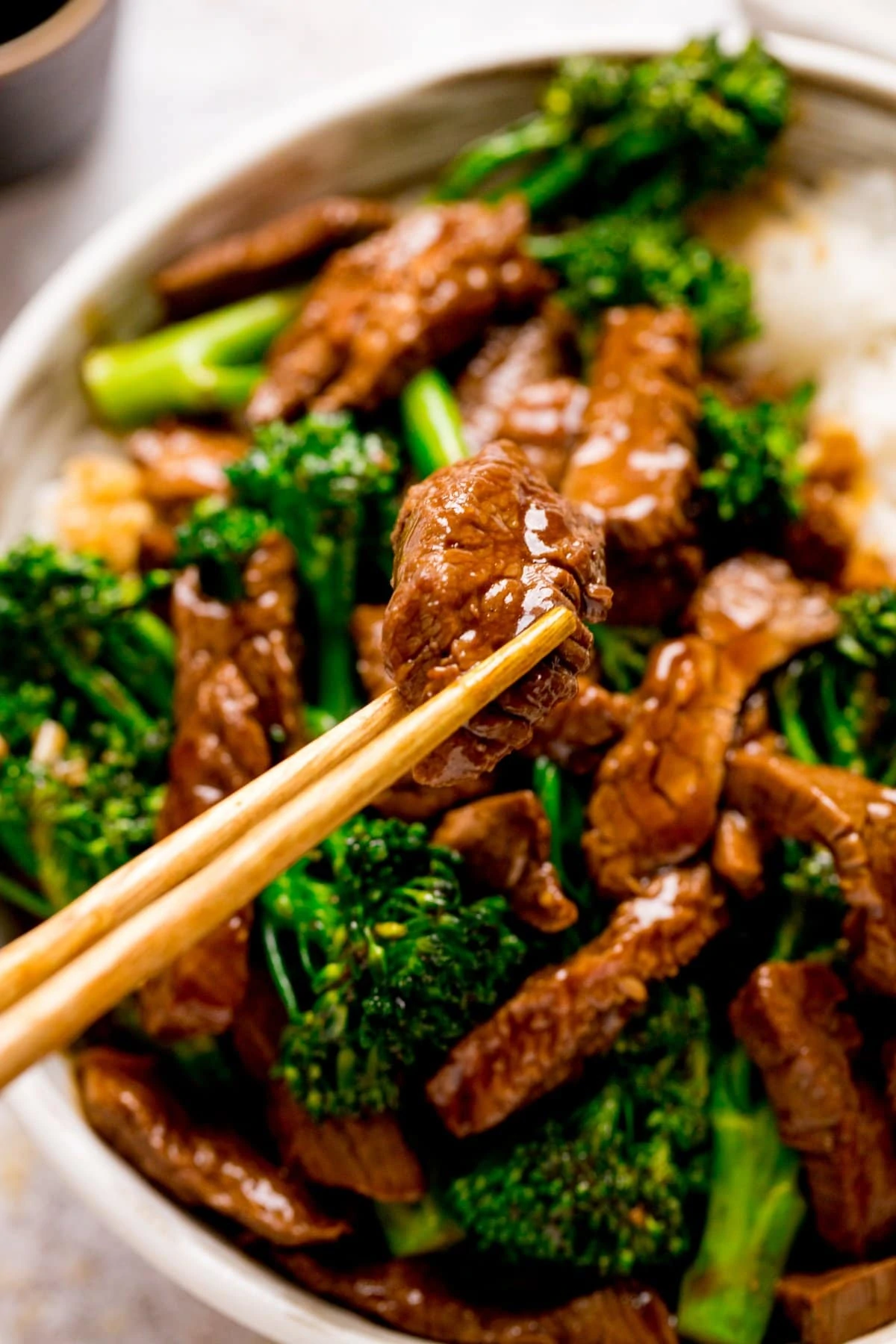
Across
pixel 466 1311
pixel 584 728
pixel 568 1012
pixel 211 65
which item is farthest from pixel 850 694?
pixel 211 65

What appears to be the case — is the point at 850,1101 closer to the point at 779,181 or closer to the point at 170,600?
the point at 170,600

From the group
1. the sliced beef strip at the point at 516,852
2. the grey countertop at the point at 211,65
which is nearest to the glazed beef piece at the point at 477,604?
the sliced beef strip at the point at 516,852

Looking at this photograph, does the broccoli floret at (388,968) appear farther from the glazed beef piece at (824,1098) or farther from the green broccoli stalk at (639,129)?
the green broccoli stalk at (639,129)

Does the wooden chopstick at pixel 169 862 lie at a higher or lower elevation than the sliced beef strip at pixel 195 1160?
higher

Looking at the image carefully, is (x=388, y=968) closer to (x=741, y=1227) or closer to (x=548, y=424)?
(x=741, y=1227)

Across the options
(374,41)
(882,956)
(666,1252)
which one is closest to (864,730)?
(882,956)
